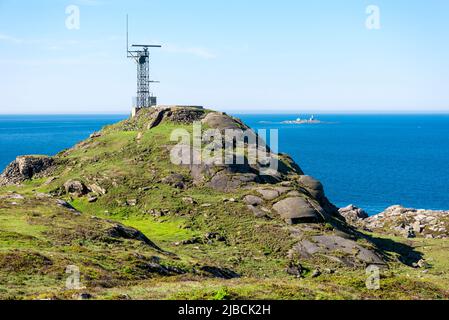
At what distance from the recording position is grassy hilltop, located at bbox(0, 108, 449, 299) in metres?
29.2

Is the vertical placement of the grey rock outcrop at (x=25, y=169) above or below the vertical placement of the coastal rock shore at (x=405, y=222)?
above

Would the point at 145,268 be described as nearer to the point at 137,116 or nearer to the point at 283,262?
the point at 283,262

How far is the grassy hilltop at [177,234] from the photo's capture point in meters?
29.2

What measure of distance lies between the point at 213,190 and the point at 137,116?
108 feet

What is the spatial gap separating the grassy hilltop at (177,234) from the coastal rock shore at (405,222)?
351 inches

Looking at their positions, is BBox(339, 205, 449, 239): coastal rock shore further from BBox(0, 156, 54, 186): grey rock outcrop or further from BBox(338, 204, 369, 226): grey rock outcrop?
BBox(0, 156, 54, 186): grey rock outcrop

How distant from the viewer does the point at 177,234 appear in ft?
177

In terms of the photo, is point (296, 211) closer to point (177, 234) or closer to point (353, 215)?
point (177, 234)

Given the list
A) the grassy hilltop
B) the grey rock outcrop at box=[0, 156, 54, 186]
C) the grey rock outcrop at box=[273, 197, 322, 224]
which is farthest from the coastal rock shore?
the grey rock outcrop at box=[0, 156, 54, 186]

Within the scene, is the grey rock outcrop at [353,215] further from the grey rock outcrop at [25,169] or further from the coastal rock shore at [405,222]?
the grey rock outcrop at [25,169]

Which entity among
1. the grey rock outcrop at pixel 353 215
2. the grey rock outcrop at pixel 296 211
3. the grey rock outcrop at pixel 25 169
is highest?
the grey rock outcrop at pixel 25 169

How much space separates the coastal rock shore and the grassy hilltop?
893 cm

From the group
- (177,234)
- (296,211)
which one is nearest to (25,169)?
(177,234)

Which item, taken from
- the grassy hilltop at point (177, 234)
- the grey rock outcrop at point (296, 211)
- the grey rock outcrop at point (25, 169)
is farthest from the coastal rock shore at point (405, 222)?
the grey rock outcrop at point (25, 169)
